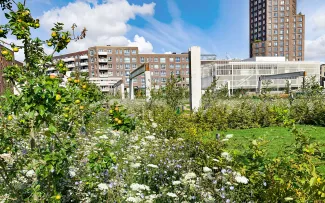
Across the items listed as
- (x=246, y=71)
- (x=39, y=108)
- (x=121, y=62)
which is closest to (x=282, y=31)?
(x=246, y=71)

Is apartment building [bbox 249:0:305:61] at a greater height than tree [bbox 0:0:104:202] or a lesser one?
greater

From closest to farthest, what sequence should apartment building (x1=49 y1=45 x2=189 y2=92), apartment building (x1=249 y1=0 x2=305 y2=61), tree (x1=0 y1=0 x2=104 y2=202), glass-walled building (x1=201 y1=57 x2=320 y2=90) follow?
tree (x1=0 y1=0 x2=104 y2=202) → glass-walled building (x1=201 y1=57 x2=320 y2=90) → apartment building (x1=49 y1=45 x2=189 y2=92) → apartment building (x1=249 y1=0 x2=305 y2=61)

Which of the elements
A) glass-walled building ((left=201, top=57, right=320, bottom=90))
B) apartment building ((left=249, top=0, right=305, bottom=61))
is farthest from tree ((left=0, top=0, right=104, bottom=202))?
apartment building ((left=249, top=0, right=305, bottom=61))

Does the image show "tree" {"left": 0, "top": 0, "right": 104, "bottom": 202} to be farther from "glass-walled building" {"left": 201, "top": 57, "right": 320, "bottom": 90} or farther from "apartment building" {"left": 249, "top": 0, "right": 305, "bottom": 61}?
"apartment building" {"left": 249, "top": 0, "right": 305, "bottom": 61}

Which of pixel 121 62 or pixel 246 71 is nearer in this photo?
pixel 246 71

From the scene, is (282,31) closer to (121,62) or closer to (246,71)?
(246,71)

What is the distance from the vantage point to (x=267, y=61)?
7956 cm

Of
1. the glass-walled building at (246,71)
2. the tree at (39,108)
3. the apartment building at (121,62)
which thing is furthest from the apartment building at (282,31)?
the tree at (39,108)

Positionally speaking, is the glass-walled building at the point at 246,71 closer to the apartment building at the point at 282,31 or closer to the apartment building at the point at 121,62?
the apartment building at the point at 121,62

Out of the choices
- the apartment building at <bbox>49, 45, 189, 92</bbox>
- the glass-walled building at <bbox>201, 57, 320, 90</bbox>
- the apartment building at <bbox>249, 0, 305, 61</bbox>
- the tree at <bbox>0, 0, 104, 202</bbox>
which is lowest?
the tree at <bbox>0, 0, 104, 202</bbox>

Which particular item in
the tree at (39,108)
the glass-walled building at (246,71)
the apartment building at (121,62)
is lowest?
the tree at (39,108)

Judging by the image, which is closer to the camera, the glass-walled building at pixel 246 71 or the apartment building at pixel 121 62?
the glass-walled building at pixel 246 71

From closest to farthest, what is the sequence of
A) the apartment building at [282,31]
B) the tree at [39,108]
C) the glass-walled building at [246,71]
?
the tree at [39,108]
the glass-walled building at [246,71]
the apartment building at [282,31]

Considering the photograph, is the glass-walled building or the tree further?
the glass-walled building
